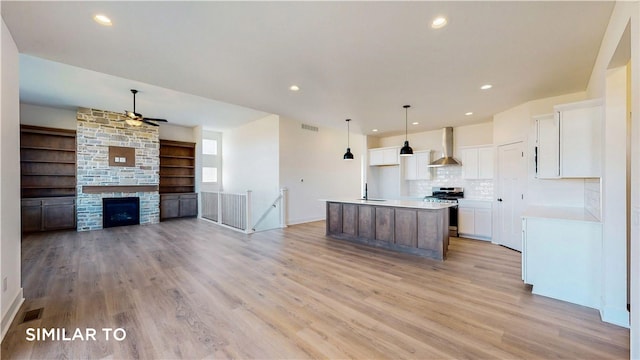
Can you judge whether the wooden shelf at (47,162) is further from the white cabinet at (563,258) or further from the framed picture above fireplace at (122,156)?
the white cabinet at (563,258)

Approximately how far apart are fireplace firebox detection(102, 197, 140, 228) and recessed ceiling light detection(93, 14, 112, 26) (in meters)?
6.19

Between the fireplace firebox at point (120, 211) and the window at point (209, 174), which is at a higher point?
the window at point (209, 174)

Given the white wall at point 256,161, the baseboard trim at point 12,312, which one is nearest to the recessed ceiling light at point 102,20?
the baseboard trim at point 12,312

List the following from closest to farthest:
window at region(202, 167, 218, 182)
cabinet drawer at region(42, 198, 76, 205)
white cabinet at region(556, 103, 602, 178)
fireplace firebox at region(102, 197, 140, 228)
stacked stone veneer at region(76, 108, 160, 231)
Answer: white cabinet at region(556, 103, 602, 178) → cabinet drawer at region(42, 198, 76, 205) → stacked stone veneer at region(76, 108, 160, 231) → fireplace firebox at region(102, 197, 140, 228) → window at region(202, 167, 218, 182)

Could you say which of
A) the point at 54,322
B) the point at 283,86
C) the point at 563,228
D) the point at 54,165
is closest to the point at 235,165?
the point at 54,165

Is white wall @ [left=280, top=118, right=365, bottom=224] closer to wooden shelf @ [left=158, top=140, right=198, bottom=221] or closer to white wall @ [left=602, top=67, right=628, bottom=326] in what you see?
wooden shelf @ [left=158, top=140, right=198, bottom=221]

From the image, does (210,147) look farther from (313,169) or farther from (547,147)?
(547,147)

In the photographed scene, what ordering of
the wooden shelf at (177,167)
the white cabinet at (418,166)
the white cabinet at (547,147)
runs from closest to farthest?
1. the white cabinet at (547,147)
2. the white cabinet at (418,166)
3. the wooden shelf at (177,167)

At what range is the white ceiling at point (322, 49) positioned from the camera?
89.5 inches

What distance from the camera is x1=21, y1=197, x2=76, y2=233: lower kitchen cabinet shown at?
6.16 meters

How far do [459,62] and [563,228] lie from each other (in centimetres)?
228

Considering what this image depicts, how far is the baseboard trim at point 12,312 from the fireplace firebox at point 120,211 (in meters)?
4.91

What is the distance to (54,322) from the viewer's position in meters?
2.38

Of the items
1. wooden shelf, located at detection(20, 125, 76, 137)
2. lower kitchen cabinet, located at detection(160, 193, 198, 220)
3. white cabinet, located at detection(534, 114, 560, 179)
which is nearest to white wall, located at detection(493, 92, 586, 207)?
white cabinet, located at detection(534, 114, 560, 179)
